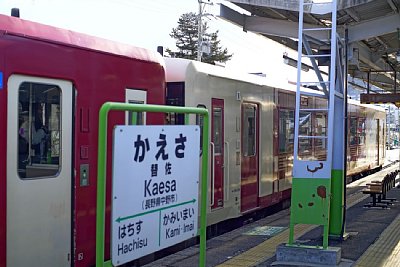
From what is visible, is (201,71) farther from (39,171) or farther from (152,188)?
(152,188)

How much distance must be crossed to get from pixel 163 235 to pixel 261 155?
6.63 metres

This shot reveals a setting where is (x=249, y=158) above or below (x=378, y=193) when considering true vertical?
above

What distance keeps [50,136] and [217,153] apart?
12.3 ft

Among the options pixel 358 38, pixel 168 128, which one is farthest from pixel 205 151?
pixel 358 38

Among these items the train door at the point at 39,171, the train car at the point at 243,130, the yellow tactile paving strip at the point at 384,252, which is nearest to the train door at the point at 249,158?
the train car at the point at 243,130

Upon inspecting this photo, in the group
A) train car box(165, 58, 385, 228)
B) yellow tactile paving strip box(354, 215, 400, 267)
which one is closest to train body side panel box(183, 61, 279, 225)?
train car box(165, 58, 385, 228)

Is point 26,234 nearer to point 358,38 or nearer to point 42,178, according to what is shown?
point 42,178

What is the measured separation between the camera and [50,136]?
5.07 metres

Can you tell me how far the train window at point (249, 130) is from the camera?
9531mm

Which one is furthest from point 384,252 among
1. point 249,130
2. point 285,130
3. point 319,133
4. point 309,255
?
point 319,133

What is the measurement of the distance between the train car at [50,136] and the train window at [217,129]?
2.60 m

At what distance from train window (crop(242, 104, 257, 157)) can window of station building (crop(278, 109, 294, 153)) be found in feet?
4.82

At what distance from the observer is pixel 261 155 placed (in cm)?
1022

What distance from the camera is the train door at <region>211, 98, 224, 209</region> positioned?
27.1 ft
